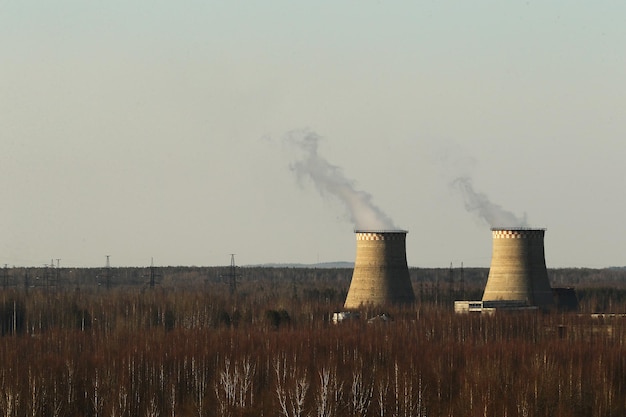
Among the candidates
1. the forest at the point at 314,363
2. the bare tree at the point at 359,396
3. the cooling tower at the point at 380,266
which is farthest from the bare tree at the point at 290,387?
the cooling tower at the point at 380,266

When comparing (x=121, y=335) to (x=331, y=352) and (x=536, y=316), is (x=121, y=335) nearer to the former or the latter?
(x=331, y=352)

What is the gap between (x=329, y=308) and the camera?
79.6m

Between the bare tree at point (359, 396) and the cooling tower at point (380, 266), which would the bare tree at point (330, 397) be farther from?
the cooling tower at point (380, 266)

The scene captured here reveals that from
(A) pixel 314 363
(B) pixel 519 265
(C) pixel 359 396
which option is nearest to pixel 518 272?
(B) pixel 519 265

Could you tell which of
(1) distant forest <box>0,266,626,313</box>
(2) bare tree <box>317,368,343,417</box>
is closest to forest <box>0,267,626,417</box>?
(2) bare tree <box>317,368,343,417</box>

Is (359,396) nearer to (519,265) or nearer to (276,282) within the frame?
(519,265)

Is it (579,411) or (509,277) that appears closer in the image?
(579,411)

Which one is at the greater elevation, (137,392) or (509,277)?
(509,277)

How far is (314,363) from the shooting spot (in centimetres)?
5088

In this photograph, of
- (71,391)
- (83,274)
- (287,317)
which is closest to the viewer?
(71,391)

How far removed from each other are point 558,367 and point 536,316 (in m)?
14.2

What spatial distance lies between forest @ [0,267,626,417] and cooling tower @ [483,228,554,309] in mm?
1087

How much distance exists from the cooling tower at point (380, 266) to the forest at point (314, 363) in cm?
122

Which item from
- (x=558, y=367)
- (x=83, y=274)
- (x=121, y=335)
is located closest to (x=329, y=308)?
(x=121, y=335)
